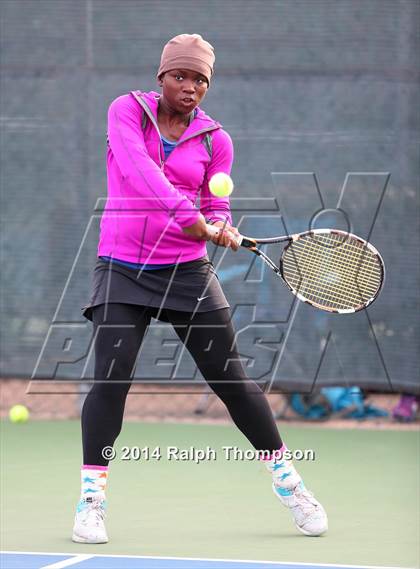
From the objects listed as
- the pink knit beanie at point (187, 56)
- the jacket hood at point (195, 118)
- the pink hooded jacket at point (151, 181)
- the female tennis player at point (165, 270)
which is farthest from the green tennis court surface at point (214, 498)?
the pink knit beanie at point (187, 56)

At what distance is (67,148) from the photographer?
236 inches

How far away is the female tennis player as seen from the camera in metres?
3.48

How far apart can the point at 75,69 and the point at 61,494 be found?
2.35m

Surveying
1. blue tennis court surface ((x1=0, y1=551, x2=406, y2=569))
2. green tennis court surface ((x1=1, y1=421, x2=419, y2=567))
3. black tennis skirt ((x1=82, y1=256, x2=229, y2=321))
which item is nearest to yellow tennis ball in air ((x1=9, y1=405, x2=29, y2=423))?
green tennis court surface ((x1=1, y1=421, x2=419, y2=567))

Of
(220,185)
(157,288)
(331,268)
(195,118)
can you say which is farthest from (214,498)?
(195,118)

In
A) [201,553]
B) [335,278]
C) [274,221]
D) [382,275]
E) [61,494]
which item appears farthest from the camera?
[274,221]

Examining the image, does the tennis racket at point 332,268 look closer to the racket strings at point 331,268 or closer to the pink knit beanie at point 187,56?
the racket strings at point 331,268

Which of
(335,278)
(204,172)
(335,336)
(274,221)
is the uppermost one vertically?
(204,172)

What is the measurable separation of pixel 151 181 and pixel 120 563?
0.98m

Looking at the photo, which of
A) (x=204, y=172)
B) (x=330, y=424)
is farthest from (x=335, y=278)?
(x=330, y=424)

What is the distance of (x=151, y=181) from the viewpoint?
338cm

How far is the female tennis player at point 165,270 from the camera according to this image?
3479 mm

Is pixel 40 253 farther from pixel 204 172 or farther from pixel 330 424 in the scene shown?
pixel 204 172

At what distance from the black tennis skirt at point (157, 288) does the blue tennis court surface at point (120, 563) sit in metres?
0.68
